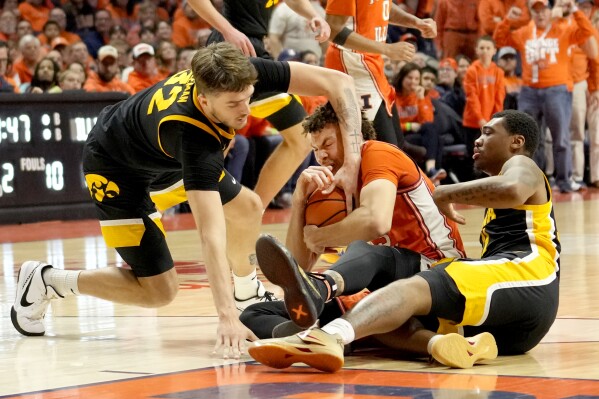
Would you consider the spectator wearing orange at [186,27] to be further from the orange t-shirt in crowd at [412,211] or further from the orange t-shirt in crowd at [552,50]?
the orange t-shirt in crowd at [412,211]

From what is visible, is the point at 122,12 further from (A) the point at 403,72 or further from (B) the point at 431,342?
(B) the point at 431,342

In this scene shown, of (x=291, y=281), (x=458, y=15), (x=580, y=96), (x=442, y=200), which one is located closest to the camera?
(x=291, y=281)

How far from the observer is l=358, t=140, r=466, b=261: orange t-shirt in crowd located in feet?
16.9

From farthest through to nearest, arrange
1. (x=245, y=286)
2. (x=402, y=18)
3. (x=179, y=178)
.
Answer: (x=402, y=18) < (x=245, y=286) < (x=179, y=178)

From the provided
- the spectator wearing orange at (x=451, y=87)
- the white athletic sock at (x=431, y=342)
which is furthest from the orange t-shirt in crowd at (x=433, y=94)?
the white athletic sock at (x=431, y=342)

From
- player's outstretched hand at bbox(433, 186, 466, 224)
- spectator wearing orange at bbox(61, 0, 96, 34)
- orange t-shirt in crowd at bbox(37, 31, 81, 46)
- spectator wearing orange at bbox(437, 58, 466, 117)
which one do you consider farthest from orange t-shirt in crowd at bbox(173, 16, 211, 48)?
player's outstretched hand at bbox(433, 186, 466, 224)

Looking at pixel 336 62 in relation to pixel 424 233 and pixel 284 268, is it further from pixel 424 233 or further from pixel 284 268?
pixel 284 268

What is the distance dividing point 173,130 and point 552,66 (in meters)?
10.4

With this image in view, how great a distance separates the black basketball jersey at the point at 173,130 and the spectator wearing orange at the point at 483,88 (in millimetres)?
9741

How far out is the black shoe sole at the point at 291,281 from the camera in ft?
14.1

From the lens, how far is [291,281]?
433 centimetres

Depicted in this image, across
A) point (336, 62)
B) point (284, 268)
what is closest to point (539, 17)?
point (336, 62)

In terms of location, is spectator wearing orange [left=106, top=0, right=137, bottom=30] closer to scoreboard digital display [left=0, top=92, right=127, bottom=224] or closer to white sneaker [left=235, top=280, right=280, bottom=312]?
scoreboard digital display [left=0, top=92, right=127, bottom=224]

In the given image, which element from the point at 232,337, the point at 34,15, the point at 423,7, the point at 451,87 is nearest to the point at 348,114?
the point at 232,337
